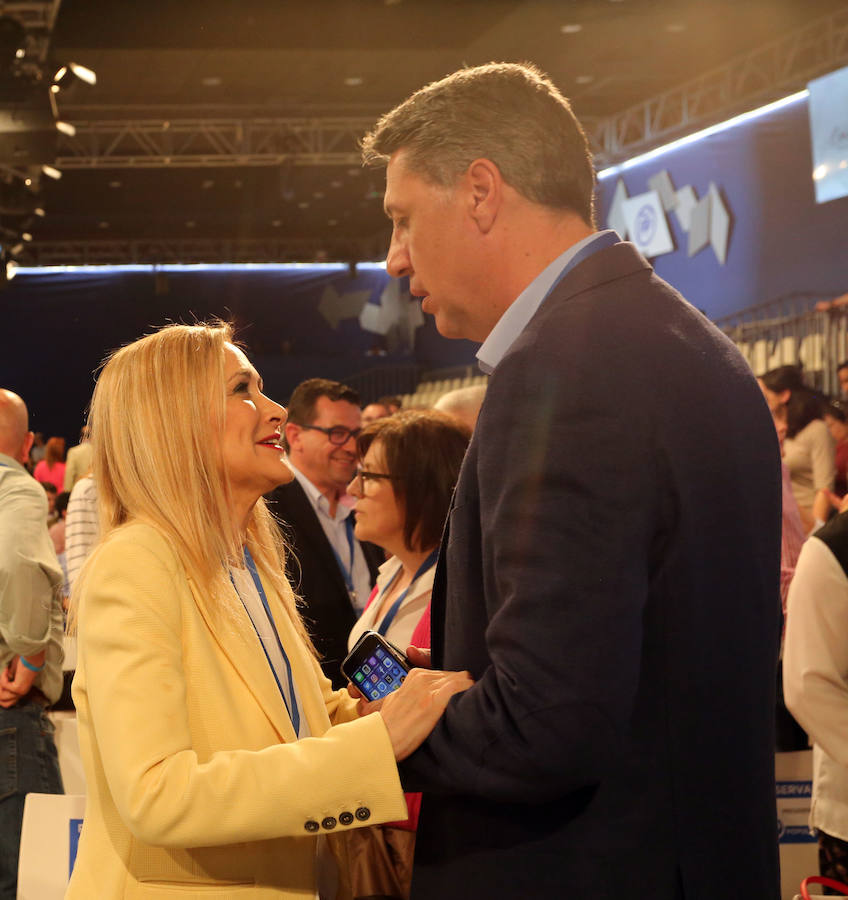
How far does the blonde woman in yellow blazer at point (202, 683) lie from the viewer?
1234 millimetres

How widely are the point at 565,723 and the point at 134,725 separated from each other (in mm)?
551

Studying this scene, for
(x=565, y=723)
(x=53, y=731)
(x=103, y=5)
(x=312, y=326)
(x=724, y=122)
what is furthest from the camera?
(x=312, y=326)

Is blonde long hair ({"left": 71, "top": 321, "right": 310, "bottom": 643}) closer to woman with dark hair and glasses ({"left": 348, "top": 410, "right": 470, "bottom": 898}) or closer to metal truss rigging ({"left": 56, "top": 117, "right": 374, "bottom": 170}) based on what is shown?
woman with dark hair and glasses ({"left": 348, "top": 410, "right": 470, "bottom": 898})

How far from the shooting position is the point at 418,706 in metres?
1.17

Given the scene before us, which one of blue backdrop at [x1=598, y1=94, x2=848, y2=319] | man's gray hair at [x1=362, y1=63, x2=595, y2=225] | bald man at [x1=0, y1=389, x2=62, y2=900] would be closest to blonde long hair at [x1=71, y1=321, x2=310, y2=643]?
man's gray hair at [x1=362, y1=63, x2=595, y2=225]

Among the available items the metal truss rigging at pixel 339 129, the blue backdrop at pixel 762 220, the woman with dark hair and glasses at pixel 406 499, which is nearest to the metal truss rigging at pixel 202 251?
the metal truss rigging at pixel 339 129

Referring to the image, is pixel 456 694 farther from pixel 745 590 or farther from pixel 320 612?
pixel 320 612

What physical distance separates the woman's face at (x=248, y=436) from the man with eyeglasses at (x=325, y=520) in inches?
56.2

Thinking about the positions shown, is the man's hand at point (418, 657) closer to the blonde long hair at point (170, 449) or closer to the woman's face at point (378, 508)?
the blonde long hair at point (170, 449)

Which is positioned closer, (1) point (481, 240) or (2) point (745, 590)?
(2) point (745, 590)

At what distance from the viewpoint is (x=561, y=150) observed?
48.7 inches

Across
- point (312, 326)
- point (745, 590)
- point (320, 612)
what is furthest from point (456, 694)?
point (312, 326)

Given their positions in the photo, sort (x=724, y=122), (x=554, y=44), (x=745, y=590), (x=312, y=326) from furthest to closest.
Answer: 1. (x=312, y=326)
2. (x=724, y=122)
3. (x=554, y=44)
4. (x=745, y=590)

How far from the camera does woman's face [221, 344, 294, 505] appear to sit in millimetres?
1632
